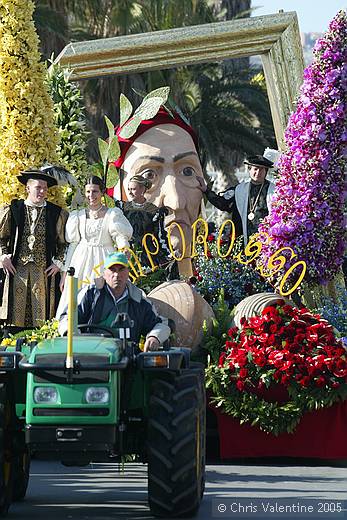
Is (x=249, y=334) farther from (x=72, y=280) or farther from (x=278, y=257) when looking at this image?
(x=72, y=280)

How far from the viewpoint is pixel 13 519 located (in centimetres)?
871

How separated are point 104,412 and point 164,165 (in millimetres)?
8922

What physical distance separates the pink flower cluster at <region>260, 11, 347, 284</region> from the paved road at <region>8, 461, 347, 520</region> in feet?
10.4

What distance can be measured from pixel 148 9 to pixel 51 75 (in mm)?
18709

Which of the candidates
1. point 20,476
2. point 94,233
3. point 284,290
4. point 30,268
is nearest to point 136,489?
point 20,476

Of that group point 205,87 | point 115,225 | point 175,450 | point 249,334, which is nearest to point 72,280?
point 175,450

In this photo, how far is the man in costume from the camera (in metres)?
14.9

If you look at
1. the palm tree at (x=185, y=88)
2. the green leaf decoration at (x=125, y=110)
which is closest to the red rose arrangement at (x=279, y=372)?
the green leaf decoration at (x=125, y=110)

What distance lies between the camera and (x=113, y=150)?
16.9 m

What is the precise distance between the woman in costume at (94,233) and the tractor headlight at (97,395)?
18.7ft

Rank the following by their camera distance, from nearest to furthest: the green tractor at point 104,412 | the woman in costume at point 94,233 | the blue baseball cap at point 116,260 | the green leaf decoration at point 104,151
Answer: the green tractor at point 104,412 < the blue baseball cap at point 116,260 < the woman in costume at point 94,233 < the green leaf decoration at point 104,151

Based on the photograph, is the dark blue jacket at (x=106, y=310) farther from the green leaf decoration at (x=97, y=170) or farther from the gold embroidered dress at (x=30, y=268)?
the green leaf decoration at (x=97, y=170)

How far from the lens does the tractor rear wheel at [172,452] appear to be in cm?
859

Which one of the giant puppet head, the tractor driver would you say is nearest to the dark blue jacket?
the tractor driver
